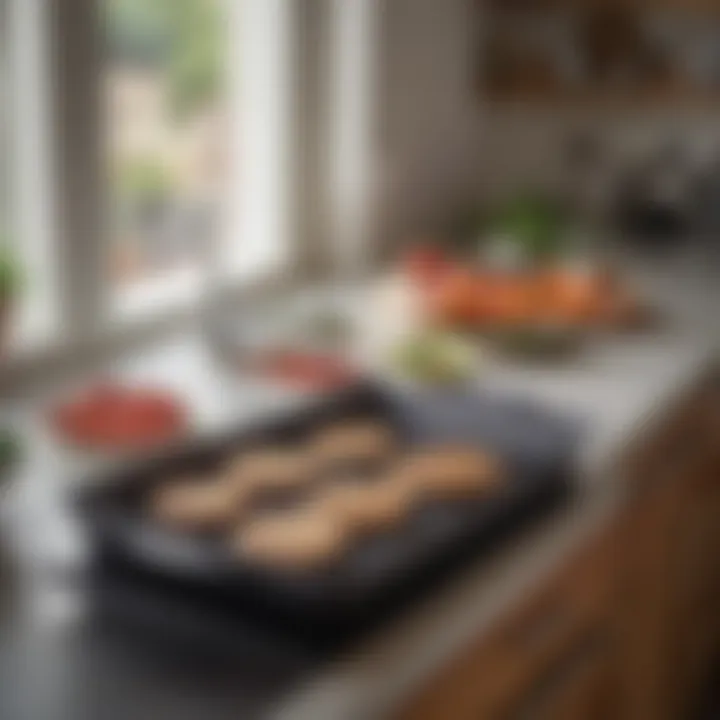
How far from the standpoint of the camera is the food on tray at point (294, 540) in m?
1.44

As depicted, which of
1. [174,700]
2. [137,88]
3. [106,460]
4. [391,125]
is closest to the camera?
[174,700]

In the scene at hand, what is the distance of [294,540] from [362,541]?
0.24 ft

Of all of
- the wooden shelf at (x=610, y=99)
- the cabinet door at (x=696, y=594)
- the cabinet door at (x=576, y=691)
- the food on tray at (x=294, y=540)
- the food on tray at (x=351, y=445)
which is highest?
the wooden shelf at (x=610, y=99)

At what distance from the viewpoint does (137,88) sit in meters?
2.49

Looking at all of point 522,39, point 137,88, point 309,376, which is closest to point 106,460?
point 309,376

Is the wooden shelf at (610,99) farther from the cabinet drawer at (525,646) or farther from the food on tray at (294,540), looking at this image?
the food on tray at (294,540)

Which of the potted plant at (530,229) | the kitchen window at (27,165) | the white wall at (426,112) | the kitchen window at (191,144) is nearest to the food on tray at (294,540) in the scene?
the kitchen window at (27,165)

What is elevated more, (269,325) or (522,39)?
(522,39)

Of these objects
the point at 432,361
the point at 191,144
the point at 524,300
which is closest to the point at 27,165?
the point at 191,144

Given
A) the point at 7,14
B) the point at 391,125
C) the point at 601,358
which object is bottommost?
the point at 601,358

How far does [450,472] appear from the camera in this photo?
169 centimetres

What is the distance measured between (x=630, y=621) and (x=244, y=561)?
2.78 feet

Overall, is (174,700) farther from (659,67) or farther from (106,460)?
(659,67)

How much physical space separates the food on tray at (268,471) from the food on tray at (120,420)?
0.22 meters
